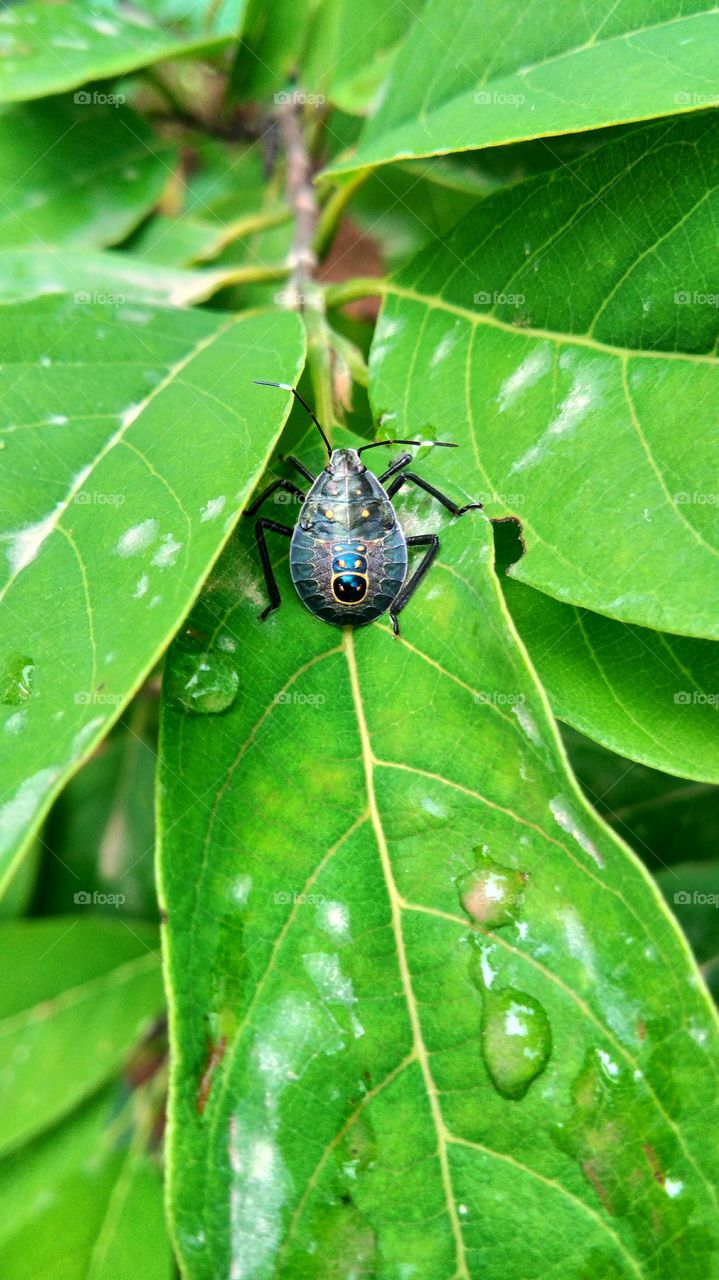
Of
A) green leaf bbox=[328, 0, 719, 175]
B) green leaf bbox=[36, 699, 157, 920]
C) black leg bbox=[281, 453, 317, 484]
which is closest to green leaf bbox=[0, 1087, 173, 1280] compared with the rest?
green leaf bbox=[36, 699, 157, 920]

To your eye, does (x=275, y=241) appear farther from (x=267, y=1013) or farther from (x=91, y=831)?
(x=267, y=1013)

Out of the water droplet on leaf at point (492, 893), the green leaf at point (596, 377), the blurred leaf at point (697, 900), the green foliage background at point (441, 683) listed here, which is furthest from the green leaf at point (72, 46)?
the blurred leaf at point (697, 900)

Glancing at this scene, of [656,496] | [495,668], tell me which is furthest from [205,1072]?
[656,496]

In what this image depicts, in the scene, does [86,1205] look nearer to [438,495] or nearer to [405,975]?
[405,975]

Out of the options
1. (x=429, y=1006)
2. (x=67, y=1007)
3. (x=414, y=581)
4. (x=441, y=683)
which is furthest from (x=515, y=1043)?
(x=67, y=1007)

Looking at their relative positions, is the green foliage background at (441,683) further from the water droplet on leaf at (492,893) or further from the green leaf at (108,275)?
the green leaf at (108,275)

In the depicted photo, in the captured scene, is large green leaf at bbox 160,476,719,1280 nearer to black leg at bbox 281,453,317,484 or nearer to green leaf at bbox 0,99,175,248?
black leg at bbox 281,453,317,484
